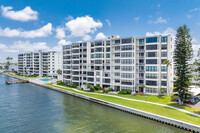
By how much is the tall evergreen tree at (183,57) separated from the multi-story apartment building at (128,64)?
24.9ft

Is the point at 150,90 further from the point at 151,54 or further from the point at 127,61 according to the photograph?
the point at 127,61

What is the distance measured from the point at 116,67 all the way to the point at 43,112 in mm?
35973

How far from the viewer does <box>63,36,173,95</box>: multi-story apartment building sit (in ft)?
176

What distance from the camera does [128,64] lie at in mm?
57844

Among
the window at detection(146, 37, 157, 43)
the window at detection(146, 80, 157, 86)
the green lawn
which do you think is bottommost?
the green lawn

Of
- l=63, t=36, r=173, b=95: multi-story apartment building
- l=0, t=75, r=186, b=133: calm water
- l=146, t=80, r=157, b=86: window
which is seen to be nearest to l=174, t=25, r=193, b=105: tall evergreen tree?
l=63, t=36, r=173, b=95: multi-story apartment building

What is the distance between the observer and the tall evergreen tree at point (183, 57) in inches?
1681

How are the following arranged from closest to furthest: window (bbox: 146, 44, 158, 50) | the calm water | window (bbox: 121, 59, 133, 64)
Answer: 1. the calm water
2. window (bbox: 146, 44, 158, 50)
3. window (bbox: 121, 59, 133, 64)

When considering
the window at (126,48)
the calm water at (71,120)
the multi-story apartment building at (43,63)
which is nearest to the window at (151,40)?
the window at (126,48)

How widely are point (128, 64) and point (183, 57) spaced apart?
21.1m

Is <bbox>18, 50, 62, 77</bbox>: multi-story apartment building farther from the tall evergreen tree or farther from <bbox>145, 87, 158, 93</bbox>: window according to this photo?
the tall evergreen tree

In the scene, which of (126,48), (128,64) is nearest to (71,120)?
(128,64)

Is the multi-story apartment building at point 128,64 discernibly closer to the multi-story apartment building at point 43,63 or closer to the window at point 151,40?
the window at point 151,40

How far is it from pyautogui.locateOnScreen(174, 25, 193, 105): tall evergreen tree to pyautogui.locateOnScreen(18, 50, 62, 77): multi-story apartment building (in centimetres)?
10543
